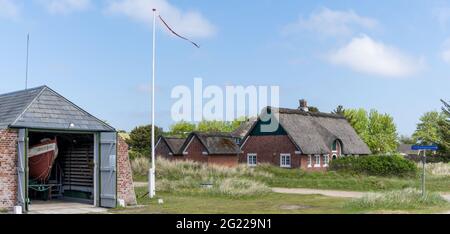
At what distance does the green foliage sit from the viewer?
312 ft

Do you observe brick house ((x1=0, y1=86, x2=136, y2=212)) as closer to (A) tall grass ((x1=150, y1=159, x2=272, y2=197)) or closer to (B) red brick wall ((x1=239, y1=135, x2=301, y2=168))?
(A) tall grass ((x1=150, y1=159, x2=272, y2=197))

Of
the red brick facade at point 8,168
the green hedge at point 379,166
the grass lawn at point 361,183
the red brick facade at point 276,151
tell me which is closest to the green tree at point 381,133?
the red brick facade at point 276,151

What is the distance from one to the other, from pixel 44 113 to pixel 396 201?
1344 centimetres

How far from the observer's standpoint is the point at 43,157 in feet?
76.1

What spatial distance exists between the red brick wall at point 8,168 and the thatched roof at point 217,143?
105ft

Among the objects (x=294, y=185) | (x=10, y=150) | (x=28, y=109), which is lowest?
(x=294, y=185)

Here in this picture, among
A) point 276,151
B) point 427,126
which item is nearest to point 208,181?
point 276,151

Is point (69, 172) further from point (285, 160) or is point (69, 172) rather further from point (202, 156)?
point (285, 160)

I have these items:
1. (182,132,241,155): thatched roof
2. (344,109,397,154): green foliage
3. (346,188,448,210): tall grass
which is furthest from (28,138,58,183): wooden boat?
(344,109,397,154): green foliage

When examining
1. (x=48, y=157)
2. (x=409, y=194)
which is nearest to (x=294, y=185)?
(x=409, y=194)

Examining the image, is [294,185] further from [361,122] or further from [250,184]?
[361,122]
